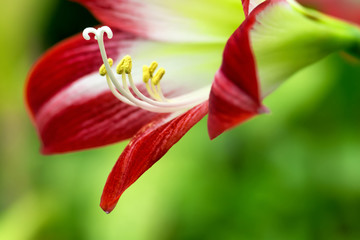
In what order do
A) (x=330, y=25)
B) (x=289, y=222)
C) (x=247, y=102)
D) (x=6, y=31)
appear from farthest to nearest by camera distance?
(x=6, y=31), (x=289, y=222), (x=330, y=25), (x=247, y=102)

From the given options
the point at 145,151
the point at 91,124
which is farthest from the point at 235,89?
the point at 91,124

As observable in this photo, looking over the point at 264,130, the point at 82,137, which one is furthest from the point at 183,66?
the point at 264,130

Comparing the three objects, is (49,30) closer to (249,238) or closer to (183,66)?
(249,238)

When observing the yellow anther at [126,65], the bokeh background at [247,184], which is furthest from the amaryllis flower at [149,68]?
the bokeh background at [247,184]

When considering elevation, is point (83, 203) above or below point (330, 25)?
below

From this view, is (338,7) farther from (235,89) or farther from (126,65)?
(235,89)

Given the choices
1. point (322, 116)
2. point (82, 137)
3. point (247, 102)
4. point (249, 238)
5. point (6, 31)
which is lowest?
point (249, 238)
